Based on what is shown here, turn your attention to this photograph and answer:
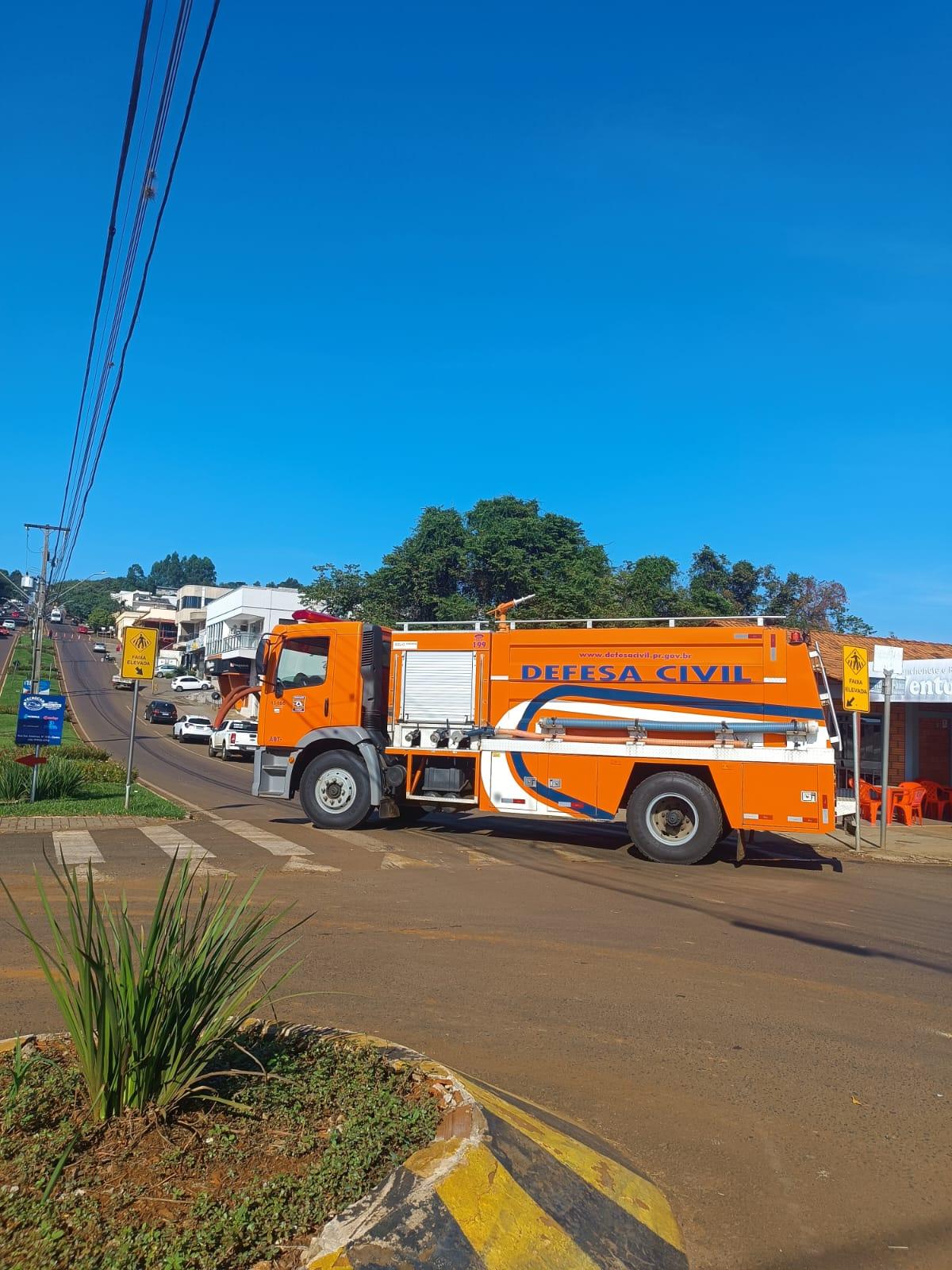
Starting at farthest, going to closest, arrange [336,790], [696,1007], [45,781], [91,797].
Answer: [91,797]
[45,781]
[336,790]
[696,1007]

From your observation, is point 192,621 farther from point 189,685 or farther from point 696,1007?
point 696,1007

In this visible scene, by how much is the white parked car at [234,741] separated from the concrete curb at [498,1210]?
32.5 metres

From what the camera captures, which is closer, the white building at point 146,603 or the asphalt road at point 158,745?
the asphalt road at point 158,745

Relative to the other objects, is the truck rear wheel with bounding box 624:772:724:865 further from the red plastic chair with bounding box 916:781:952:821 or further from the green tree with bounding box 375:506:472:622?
the green tree with bounding box 375:506:472:622

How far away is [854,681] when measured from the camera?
1437 cm

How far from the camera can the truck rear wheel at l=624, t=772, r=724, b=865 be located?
12758 millimetres

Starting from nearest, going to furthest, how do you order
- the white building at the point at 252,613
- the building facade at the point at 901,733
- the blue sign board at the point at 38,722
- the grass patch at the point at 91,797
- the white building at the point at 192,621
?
1. the grass patch at the point at 91,797
2. the blue sign board at the point at 38,722
3. the building facade at the point at 901,733
4. the white building at the point at 252,613
5. the white building at the point at 192,621

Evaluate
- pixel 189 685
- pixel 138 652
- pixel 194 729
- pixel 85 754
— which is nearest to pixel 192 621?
pixel 189 685

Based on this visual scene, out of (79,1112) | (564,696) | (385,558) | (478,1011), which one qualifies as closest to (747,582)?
(385,558)

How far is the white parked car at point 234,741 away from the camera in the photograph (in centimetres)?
3562

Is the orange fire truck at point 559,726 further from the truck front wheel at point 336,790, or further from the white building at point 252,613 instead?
the white building at point 252,613

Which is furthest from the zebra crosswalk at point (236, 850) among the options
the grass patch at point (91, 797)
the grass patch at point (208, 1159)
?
the grass patch at point (208, 1159)

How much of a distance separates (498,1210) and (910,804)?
17.1 m

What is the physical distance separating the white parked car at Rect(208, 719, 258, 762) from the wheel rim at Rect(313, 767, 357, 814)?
67.8 feet
